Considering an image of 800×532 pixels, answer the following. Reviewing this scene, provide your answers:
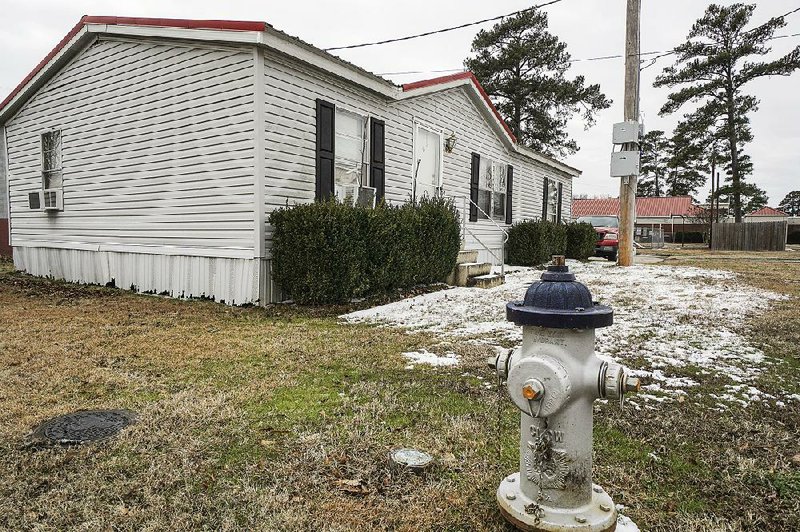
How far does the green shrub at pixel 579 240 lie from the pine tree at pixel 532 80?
450 inches

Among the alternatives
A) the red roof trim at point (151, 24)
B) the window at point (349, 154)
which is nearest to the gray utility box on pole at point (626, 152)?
the window at point (349, 154)

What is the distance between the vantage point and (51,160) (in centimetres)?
1080

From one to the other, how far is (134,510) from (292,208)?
5583mm

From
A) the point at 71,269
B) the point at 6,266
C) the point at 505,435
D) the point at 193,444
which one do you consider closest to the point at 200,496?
the point at 193,444

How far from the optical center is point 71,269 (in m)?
10.4

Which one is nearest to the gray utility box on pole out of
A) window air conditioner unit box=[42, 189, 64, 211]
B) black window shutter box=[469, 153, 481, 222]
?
black window shutter box=[469, 153, 481, 222]

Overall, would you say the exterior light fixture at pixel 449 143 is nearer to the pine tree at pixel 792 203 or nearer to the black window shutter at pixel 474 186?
the black window shutter at pixel 474 186

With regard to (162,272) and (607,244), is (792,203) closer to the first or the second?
(607,244)

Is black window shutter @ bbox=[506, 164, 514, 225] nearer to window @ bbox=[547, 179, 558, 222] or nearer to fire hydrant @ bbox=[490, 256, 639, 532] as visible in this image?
window @ bbox=[547, 179, 558, 222]

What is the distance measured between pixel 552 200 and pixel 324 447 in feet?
58.2

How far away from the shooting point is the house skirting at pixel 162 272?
7359 millimetres

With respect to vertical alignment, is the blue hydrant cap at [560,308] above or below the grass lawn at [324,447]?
above

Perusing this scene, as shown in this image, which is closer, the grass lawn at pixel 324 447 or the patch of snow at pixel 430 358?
the grass lawn at pixel 324 447

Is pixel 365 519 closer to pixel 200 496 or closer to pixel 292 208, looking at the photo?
pixel 200 496
